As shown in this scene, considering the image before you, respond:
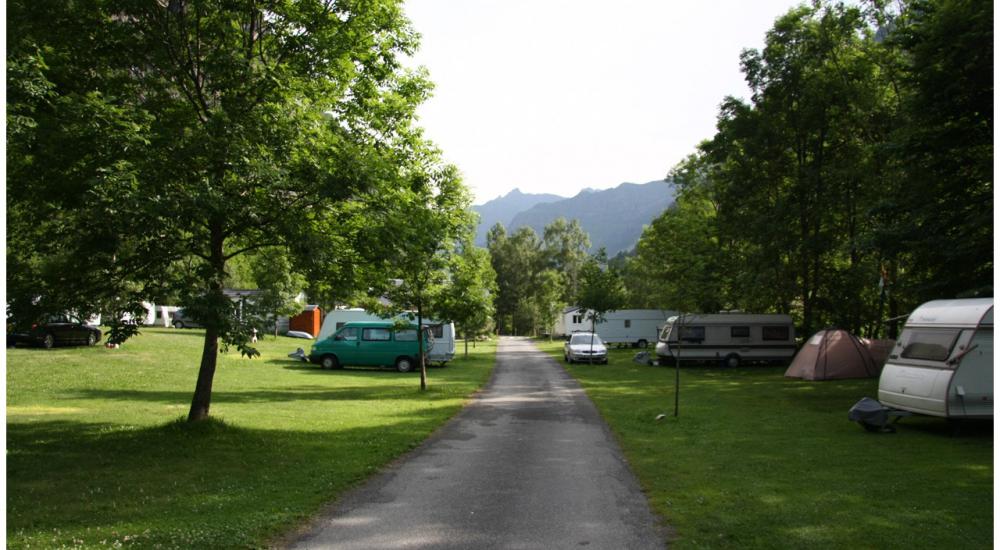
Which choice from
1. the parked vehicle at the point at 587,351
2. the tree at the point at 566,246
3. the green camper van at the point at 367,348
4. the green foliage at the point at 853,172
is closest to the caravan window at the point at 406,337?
the green camper van at the point at 367,348

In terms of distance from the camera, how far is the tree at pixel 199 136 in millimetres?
8742

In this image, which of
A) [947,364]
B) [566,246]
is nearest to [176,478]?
[947,364]

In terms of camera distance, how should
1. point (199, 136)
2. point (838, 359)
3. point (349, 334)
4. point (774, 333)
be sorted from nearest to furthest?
point (199, 136)
point (838, 359)
point (349, 334)
point (774, 333)

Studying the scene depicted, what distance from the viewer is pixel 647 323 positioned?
1925 inches

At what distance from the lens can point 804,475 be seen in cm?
864

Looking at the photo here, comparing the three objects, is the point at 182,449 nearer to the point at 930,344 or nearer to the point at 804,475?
the point at 804,475

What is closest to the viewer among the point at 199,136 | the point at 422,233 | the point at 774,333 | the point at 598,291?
the point at 199,136

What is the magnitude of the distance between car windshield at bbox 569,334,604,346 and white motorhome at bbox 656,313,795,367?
440cm

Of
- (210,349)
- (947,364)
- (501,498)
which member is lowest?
(501,498)

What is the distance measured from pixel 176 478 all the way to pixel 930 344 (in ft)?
42.2

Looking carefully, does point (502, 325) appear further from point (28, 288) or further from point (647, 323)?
point (28, 288)

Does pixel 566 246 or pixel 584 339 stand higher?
pixel 566 246

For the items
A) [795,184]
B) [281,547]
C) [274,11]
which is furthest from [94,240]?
[795,184]

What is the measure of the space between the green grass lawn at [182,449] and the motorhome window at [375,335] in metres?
5.20
